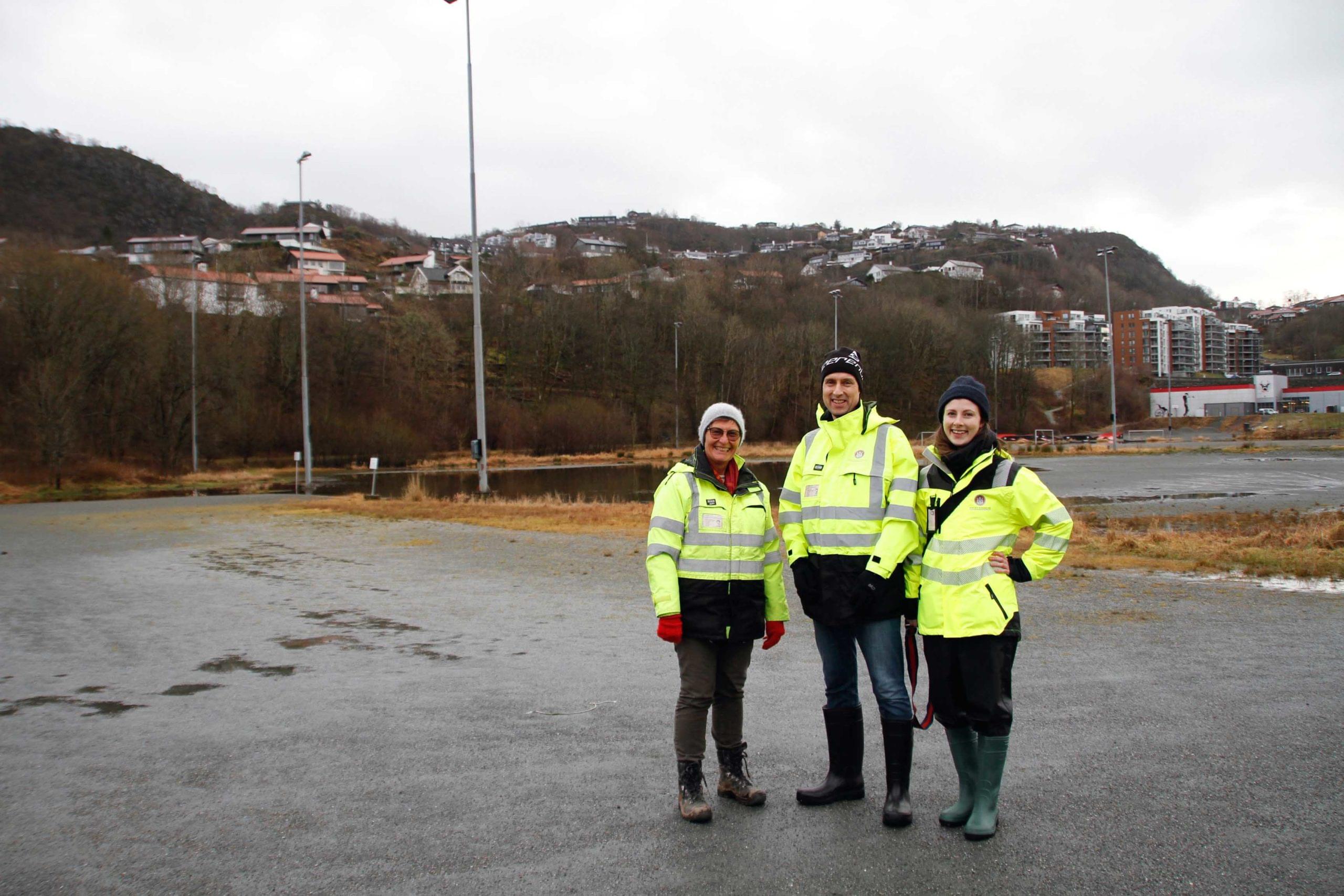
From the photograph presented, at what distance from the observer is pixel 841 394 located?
4191 mm

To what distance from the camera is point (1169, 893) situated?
3.23 m

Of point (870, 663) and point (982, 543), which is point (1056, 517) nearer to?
point (982, 543)

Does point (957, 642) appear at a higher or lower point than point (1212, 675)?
higher

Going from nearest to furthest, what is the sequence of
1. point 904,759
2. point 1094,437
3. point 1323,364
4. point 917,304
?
point 904,759 → point 1094,437 → point 917,304 → point 1323,364

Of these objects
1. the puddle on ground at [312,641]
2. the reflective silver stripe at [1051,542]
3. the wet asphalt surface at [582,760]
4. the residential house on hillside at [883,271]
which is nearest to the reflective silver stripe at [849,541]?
the reflective silver stripe at [1051,542]

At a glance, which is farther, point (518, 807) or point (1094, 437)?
point (1094, 437)

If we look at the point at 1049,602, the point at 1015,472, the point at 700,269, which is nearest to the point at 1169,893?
the point at 1015,472

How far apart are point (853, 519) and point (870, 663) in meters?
0.70

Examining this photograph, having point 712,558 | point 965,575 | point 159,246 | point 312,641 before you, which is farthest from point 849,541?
point 159,246

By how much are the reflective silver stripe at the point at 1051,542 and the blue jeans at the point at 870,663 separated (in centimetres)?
73

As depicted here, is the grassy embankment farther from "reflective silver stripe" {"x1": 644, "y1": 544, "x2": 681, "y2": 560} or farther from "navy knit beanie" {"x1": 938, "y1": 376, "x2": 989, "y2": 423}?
"reflective silver stripe" {"x1": 644, "y1": 544, "x2": 681, "y2": 560}

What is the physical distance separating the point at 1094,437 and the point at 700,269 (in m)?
63.3

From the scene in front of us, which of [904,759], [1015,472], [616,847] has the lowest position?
[616,847]

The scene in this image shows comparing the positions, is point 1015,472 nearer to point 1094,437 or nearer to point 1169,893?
point 1169,893
